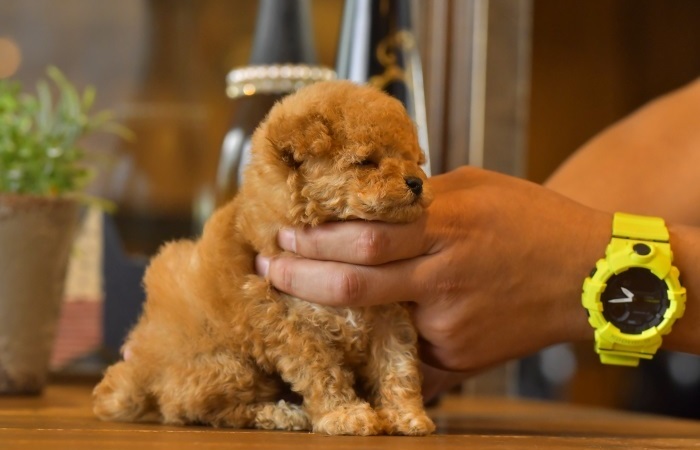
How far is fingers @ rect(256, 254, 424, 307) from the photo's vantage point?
75 cm

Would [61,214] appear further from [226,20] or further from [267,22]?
[226,20]

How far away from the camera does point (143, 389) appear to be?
0.81 m

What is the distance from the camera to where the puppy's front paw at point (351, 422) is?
73cm

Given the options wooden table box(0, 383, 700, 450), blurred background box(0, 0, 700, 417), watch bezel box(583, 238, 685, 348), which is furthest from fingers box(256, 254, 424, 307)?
blurred background box(0, 0, 700, 417)

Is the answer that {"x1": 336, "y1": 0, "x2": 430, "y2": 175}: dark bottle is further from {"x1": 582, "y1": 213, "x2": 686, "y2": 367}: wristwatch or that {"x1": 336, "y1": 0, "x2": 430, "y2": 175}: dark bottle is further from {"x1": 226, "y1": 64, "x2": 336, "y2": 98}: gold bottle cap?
{"x1": 582, "y1": 213, "x2": 686, "y2": 367}: wristwatch

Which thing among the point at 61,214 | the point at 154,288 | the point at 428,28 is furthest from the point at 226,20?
the point at 154,288

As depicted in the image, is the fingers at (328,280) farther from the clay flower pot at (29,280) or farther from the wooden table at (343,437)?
the clay flower pot at (29,280)

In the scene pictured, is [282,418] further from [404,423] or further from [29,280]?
[29,280]

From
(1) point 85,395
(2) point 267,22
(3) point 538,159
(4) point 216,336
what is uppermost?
(2) point 267,22

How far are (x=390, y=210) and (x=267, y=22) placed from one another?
75 centimetres

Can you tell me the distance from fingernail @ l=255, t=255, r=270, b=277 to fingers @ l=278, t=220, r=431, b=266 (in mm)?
19

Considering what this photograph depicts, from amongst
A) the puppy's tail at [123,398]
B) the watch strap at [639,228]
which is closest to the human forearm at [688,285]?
the watch strap at [639,228]

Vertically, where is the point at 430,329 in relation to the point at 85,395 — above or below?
above

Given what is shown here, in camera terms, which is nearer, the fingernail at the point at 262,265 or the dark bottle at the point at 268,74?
the fingernail at the point at 262,265
